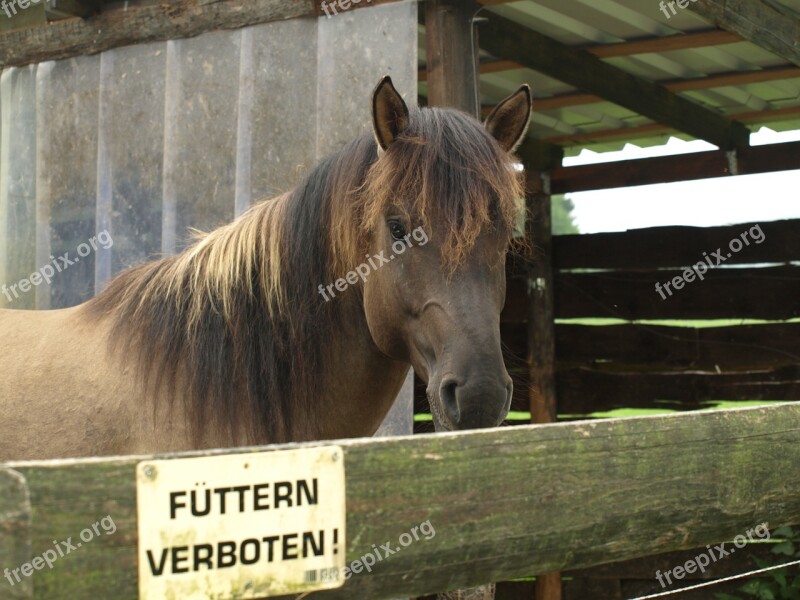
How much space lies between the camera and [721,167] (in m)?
6.94

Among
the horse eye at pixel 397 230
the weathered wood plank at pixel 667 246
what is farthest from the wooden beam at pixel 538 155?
the horse eye at pixel 397 230

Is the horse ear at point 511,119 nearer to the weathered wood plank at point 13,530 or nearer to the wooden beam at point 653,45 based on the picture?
the weathered wood plank at point 13,530

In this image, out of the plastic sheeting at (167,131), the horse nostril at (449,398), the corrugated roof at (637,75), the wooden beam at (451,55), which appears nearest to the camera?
the horse nostril at (449,398)

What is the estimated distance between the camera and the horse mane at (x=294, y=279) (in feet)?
8.35

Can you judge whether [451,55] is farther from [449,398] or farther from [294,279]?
[449,398]

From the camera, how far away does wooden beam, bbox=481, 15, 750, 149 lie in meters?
4.96

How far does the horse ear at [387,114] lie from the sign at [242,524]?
1538mm

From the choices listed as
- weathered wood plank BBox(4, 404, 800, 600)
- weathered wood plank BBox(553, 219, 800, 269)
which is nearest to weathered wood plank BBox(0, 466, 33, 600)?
weathered wood plank BBox(4, 404, 800, 600)

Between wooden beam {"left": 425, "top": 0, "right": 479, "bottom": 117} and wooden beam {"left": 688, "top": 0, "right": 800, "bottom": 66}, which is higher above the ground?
wooden beam {"left": 688, "top": 0, "right": 800, "bottom": 66}

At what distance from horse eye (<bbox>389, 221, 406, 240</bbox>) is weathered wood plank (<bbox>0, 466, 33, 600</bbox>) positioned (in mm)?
1606

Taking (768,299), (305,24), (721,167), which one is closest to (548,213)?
(721,167)

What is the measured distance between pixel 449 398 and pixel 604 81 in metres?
3.83

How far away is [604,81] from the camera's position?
221 inches

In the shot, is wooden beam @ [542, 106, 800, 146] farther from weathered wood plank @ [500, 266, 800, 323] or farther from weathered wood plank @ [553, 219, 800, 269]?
weathered wood plank @ [500, 266, 800, 323]
